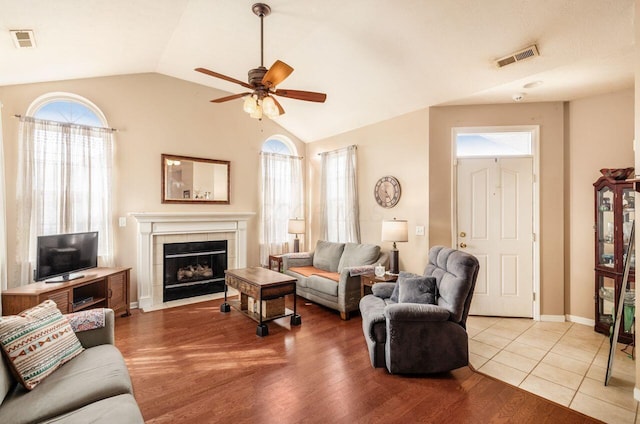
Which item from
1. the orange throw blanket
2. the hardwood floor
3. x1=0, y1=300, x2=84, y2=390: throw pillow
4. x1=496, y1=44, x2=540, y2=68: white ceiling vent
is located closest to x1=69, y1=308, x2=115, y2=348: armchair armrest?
x1=0, y1=300, x2=84, y2=390: throw pillow

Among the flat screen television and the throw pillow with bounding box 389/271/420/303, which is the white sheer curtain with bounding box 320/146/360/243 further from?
the flat screen television

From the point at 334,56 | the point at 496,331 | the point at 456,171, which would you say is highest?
the point at 334,56

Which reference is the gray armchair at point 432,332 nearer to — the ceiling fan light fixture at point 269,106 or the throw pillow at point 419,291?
the throw pillow at point 419,291

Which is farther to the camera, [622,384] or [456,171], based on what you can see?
[456,171]

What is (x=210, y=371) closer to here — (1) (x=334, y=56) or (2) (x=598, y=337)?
(1) (x=334, y=56)

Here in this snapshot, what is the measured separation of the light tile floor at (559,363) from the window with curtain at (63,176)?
188 inches

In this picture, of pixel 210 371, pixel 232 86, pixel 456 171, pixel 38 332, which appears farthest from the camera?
Answer: pixel 232 86

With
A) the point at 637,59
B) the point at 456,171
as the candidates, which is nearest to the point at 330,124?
the point at 456,171

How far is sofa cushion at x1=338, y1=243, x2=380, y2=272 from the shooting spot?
4.25 m

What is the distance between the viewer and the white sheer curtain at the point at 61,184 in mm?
3479

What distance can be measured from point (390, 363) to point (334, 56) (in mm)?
3336

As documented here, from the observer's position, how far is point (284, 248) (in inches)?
224

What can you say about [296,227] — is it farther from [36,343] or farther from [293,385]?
[36,343]

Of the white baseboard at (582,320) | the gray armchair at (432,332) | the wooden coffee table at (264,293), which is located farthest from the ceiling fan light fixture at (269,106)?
the white baseboard at (582,320)
